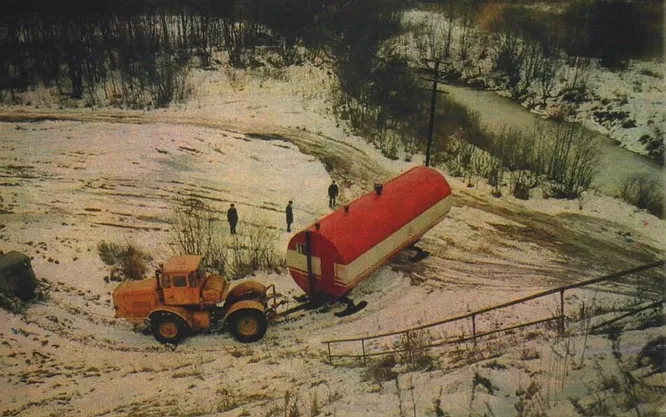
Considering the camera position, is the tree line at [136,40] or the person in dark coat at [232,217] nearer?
the person in dark coat at [232,217]

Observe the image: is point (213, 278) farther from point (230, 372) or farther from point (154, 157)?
point (154, 157)

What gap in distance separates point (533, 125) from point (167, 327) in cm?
3374

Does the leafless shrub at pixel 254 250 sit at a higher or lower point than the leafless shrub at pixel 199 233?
lower

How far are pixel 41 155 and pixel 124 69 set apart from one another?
17.2m

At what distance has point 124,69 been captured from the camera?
44.6 meters

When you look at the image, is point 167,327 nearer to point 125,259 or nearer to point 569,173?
point 125,259

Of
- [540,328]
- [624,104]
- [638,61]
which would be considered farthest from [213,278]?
[638,61]

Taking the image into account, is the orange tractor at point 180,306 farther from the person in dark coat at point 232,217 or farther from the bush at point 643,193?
the bush at point 643,193

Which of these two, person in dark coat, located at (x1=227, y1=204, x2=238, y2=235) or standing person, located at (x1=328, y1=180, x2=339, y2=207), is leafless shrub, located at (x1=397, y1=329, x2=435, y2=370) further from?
standing person, located at (x1=328, y1=180, x2=339, y2=207)

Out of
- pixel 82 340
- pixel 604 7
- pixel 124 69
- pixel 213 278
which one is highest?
pixel 604 7

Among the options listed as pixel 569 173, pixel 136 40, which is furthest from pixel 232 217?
pixel 136 40

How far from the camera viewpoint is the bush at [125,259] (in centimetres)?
2023

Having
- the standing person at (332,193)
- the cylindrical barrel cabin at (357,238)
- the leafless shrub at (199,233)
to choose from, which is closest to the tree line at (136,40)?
the leafless shrub at (199,233)

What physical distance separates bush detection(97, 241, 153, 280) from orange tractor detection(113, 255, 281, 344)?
10.9ft
